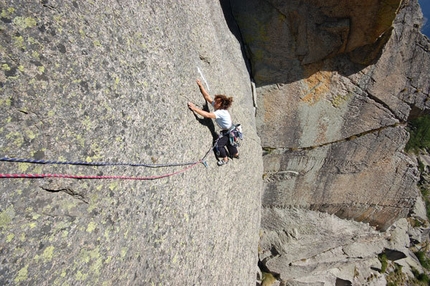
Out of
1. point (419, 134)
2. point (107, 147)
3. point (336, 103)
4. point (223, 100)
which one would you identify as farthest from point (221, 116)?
point (419, 134)

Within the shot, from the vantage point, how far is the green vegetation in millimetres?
23828

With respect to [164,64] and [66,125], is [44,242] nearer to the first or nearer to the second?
[66,125]

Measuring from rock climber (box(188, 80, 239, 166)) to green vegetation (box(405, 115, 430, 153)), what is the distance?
A: 79.4 ft

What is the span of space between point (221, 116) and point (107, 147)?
274cm

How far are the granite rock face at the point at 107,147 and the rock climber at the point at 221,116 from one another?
0.21m

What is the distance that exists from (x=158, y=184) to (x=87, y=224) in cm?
120

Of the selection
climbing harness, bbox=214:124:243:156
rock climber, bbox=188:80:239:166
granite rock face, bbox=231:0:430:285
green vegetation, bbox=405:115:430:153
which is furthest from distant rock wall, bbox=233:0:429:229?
green vegetation, bbox=405:115:430:153

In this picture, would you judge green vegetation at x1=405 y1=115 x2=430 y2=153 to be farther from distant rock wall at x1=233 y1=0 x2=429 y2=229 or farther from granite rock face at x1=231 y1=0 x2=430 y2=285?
distant rock wall at x1=233 y1=0 x2=429 y2=229

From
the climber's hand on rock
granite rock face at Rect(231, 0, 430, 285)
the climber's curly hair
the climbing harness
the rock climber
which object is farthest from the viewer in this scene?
granite rock face at Rect(231, 0, 430, 285)

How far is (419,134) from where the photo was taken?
80.5 feet

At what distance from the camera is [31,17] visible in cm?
275

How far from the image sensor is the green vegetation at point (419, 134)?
23.8m

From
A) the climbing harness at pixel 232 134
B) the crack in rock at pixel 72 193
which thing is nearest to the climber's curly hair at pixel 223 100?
the climbing harness at pixel 232 134

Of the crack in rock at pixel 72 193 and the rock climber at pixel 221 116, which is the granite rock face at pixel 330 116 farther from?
the crack in rock at pixel 72 193
